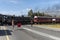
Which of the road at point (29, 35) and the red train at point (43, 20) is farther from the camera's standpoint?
the red train at point (43, 20)

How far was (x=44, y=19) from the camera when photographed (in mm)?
94562

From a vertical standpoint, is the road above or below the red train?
above

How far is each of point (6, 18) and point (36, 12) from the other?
70.5 m

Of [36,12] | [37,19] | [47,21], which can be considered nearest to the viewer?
[37,19]

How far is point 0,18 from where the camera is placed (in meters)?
83.9

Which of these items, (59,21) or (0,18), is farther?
(59,21)

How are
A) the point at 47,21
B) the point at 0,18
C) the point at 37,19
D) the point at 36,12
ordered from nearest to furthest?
the point at 0,18 → the point at 37,19 → the point at 47,21 → the point at 36,12

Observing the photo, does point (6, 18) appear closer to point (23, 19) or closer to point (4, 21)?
point (4, 21)

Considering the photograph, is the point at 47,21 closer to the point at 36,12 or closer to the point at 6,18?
the point at 6,18

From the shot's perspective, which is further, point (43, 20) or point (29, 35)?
point (43, 20)

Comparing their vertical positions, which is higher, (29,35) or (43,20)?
(29,35)

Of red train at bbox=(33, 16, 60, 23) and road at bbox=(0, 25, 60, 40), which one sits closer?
road at bbox=(0, 25, 60, 40)

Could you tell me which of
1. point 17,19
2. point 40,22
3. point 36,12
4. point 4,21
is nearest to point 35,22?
point 40,22

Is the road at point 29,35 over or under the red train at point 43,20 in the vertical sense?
over
